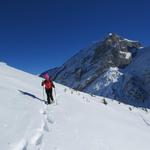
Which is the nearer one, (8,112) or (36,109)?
(8,112)

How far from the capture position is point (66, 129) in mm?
9883

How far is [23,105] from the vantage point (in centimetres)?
1211

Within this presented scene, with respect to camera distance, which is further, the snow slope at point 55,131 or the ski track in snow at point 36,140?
the snow slope at point 55,131

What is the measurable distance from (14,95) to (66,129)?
4.73m

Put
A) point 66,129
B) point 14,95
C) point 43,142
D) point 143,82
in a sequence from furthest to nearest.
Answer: point 143,82
point 14,95
point 66,129
point 43,142

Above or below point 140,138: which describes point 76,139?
below

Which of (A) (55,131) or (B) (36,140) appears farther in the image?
(A) (55,131)

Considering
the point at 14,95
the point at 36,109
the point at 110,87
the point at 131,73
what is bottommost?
the point at 36,109

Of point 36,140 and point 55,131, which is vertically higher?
point 55,131

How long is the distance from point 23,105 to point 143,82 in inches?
7132

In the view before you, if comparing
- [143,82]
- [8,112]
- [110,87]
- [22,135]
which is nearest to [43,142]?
[22,135]

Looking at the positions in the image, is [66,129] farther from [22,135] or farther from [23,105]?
[23,105]

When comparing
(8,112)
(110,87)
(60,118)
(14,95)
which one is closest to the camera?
(8,112)

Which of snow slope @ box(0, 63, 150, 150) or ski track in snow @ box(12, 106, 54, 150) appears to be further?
snow slope @ box(0, 63, 150, 150)
